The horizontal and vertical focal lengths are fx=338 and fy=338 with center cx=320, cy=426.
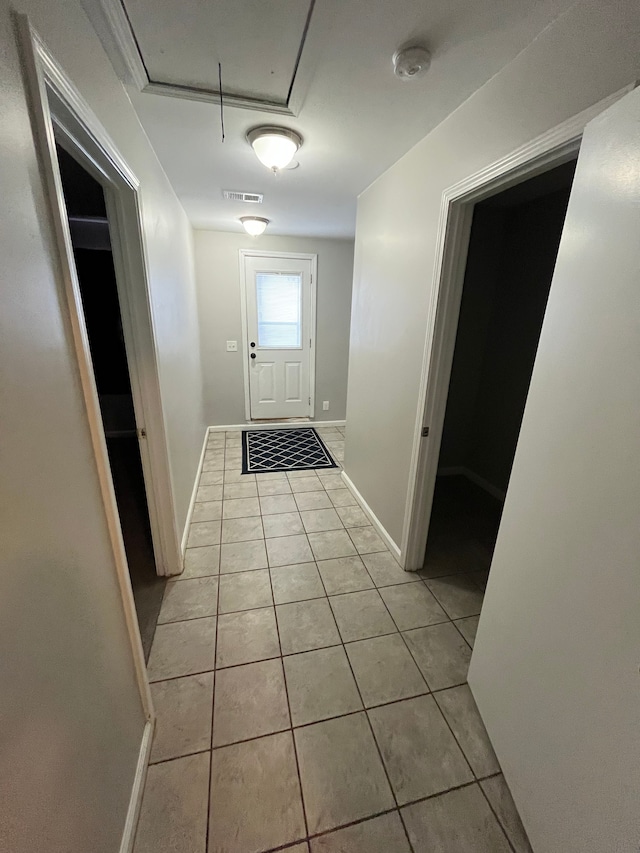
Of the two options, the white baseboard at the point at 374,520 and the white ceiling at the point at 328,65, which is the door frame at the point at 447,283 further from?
Answer: the white ceiling at the point at 328,65

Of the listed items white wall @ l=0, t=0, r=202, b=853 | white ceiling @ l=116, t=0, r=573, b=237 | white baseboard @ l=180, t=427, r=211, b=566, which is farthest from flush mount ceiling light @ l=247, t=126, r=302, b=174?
white baseboard @ l=180, t=427, r=211, b=566

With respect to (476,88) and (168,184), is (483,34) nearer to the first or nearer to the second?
(476,88)

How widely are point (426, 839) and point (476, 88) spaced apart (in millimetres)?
2584

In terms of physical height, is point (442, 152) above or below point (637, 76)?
above

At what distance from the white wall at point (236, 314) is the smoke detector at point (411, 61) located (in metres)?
3.06

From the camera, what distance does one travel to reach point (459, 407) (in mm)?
3307

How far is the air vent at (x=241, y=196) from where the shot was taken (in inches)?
99.7

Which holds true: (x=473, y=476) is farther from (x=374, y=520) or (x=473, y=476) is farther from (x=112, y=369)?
(x=112, y=369)

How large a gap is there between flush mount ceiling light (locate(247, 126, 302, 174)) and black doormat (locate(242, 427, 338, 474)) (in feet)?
8.23

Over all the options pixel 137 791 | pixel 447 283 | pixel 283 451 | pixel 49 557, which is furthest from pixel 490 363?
pixel 137 791

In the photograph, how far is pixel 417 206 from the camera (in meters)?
1.78

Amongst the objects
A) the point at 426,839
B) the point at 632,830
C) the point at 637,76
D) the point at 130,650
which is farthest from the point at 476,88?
the point at 426,839

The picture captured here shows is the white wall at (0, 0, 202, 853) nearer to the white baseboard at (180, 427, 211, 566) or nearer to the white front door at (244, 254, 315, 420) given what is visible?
the white baseboard at (180, 427, 211, 566)

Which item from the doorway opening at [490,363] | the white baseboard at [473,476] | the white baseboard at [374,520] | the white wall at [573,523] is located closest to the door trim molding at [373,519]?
the white baseboard at [374,520]
